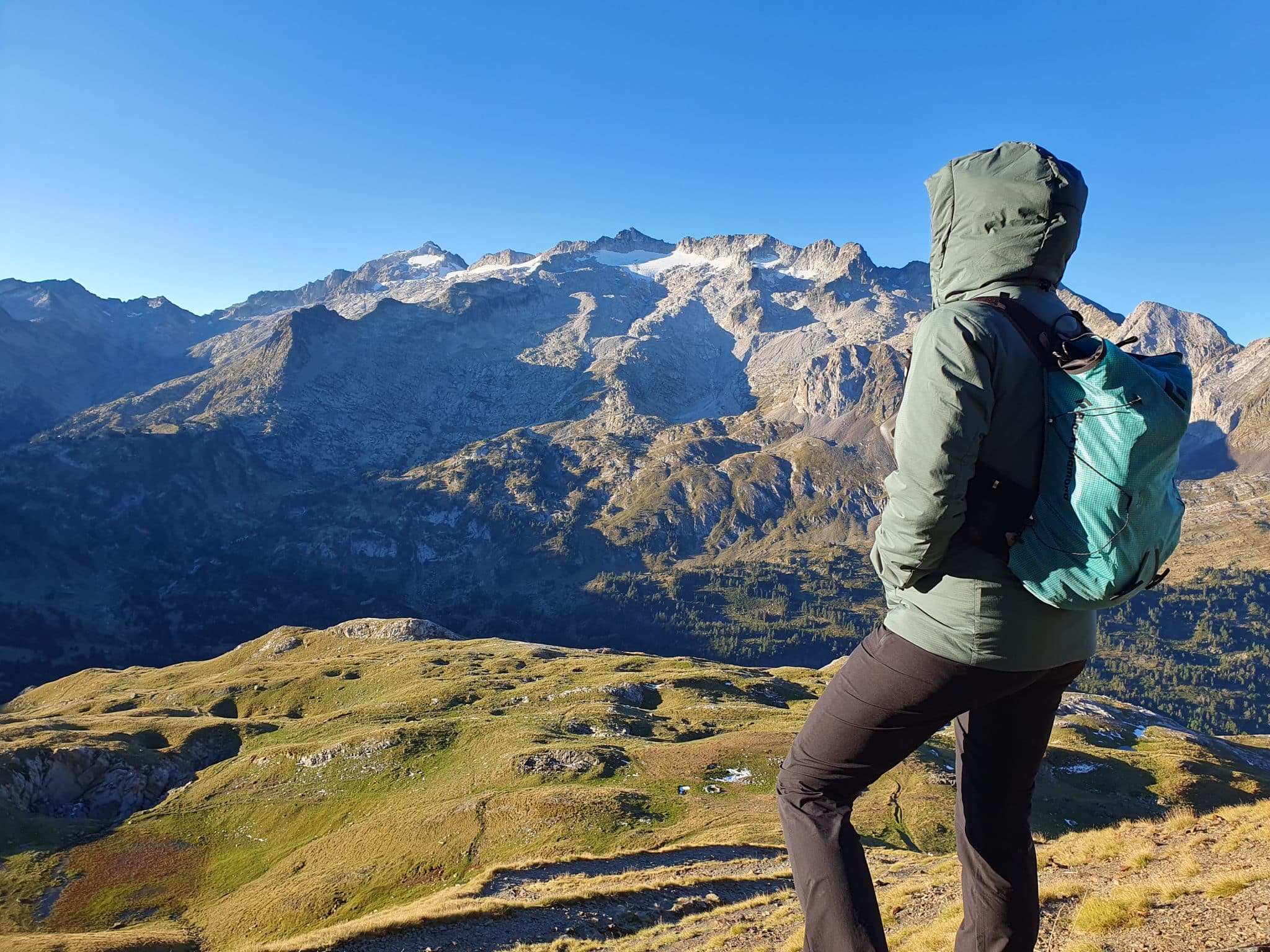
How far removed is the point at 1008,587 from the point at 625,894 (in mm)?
21065

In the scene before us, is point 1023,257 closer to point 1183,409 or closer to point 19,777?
point 1183,409

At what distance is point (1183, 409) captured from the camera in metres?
4.25

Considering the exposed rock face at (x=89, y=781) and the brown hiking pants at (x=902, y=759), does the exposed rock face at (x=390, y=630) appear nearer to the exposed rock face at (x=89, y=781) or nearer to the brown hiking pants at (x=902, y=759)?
the exposed rock face at (x=89, y=781)

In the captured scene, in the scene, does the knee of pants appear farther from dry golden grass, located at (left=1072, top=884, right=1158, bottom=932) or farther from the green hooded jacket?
dry golden grass, located at (left=1072, top=884, right=1158, bottom=932)

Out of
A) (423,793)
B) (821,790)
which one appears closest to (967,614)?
(821,790)

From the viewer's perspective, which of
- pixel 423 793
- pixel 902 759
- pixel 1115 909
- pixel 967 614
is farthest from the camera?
pixel 423 793

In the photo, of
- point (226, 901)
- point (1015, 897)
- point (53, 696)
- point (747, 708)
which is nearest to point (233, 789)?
point (226, 901)

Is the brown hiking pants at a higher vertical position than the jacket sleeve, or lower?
lower

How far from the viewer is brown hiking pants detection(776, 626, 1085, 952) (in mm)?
4965

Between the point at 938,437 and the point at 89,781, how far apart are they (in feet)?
249

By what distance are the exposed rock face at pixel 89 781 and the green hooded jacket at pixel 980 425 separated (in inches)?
2714

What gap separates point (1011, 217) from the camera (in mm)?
5082

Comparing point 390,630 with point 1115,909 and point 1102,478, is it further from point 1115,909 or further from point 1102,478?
point 1102,478

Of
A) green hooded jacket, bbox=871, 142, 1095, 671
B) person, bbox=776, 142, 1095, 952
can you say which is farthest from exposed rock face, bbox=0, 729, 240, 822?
green hooded jacket, bbox=871, 142, 1095, 671
